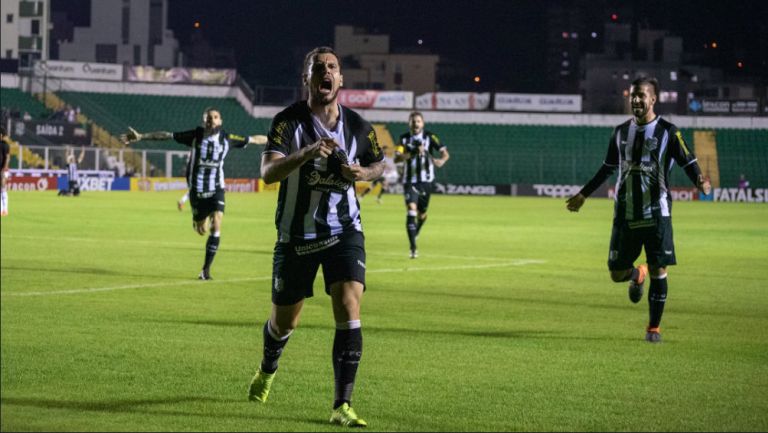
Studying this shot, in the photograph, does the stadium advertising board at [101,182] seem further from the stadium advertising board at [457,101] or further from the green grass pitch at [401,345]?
the green grass pitch at [401,345]

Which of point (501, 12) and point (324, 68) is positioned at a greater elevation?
point (501, 12)

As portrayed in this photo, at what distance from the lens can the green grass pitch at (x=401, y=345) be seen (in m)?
7.83

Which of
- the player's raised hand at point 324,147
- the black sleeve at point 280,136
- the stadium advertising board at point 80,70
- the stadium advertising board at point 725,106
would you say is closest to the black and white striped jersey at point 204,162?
the black sleeve at point 280,136

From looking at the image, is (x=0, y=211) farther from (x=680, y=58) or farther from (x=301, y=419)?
(x=680, y=58)

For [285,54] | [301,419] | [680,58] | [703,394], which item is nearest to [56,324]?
[301,419]

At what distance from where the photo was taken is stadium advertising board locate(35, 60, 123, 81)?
80.4m

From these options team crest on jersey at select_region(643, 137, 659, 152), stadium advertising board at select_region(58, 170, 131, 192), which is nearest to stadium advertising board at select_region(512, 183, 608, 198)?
stadium advertising board at select_region(58, 170, 131, 192)

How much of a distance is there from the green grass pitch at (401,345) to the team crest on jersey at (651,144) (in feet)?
5.99

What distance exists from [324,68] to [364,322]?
5.94m

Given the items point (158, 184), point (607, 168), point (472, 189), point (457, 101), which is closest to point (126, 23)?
point (457, 101)

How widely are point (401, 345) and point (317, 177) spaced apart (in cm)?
378

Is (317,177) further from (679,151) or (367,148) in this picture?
(679,151)

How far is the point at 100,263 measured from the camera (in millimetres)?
20062

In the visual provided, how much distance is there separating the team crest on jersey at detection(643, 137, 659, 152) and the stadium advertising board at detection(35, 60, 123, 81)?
7224 centimetres
